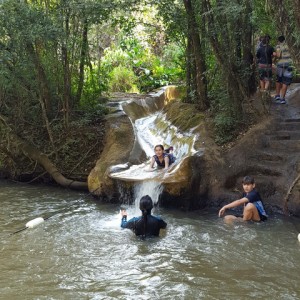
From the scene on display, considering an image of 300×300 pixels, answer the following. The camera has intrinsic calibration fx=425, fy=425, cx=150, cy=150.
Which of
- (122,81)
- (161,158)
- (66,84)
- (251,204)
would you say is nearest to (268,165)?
(251,204)

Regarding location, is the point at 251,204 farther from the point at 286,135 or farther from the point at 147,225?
the point at 286,135

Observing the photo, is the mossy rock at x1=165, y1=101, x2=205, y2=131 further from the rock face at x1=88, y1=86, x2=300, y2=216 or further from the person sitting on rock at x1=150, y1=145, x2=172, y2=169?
the person sitting on rock at x1=150, y1=145, x2=172, y2=169

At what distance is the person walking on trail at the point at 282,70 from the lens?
10823 millimetres

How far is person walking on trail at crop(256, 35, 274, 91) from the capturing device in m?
10.8

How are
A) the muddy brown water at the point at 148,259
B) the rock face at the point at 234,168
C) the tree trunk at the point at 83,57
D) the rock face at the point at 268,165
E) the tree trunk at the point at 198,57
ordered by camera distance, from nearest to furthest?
the muddy brown water at the point at 148,259 < the rock face at the point at 268,165 < the rock face at the point at 234,168 < the tree trunk at the point at 198,57 < the tree trunk at the point at 83,57

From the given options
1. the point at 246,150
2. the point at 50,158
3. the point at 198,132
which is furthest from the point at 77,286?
the point at 50,158

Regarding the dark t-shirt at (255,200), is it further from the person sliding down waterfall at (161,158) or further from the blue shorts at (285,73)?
the blue shorts at (285,73)

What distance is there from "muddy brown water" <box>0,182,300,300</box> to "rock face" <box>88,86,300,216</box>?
0.50 m

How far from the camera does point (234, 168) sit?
9328mm

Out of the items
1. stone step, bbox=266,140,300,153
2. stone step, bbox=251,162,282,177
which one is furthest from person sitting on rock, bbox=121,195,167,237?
stone step, bbox=266,140,300,153

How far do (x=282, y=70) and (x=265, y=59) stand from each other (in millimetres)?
572

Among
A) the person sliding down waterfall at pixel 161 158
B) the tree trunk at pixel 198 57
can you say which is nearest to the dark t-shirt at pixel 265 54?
the tree trunk at pixel 198 57

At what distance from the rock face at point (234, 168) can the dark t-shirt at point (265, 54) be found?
119 centimetres

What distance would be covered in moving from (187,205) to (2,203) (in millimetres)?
4250
